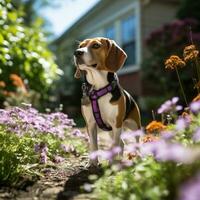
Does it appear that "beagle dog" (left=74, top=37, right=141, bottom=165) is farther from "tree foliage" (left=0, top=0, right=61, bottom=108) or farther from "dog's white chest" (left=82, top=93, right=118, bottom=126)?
"tree foliage" (left=0, top=0, right=61, bottom=108)

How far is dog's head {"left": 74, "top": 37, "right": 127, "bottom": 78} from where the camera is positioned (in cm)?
418

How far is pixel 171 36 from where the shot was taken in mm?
13570

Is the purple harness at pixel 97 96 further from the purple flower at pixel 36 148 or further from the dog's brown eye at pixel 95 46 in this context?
the purple flower at pixel 36 148

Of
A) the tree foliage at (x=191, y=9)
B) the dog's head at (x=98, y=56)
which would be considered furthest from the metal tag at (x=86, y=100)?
the tree foliage at (x=191, y=9)

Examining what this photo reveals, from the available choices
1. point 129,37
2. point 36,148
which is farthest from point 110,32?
point 36,148

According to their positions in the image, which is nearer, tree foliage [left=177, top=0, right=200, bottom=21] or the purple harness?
the purple harness

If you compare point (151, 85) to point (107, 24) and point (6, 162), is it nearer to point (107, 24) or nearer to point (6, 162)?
point (107, 24)

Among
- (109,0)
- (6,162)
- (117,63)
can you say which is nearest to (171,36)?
(109,0)

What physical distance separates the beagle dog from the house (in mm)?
11977

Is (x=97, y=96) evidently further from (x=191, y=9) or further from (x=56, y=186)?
(x=191, y=9)

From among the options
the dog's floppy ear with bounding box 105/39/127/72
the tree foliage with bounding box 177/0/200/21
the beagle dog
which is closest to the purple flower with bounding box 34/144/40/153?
the beagle dog

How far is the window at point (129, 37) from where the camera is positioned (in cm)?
1806

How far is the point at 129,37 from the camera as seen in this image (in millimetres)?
18500

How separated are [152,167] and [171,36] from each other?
→ 11020 mm
